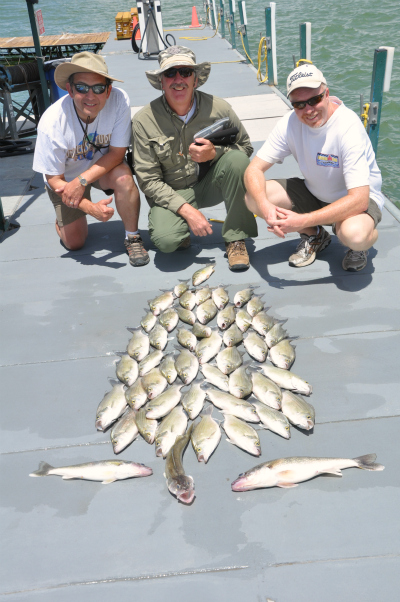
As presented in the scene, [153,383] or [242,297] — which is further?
[242,297]

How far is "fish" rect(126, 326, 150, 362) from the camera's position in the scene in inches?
137

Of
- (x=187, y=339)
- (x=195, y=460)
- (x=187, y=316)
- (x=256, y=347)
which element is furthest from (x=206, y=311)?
(x=195, y=460)

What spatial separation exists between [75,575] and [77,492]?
443 millimetres

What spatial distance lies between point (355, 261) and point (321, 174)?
732 millimetres

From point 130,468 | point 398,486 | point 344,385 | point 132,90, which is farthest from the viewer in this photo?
point 132,90

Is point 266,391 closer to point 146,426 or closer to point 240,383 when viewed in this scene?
point 240,383

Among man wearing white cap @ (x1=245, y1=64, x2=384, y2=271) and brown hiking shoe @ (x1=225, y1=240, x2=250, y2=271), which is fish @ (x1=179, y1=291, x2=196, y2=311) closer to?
brown hiking shoe @ (x1=225, y1=240, x2=250, y2=271)

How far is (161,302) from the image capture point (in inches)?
158

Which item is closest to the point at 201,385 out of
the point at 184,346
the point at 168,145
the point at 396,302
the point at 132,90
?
the point at 184,346

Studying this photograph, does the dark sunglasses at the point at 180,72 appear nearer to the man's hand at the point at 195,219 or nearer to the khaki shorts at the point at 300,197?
the man's hand at the point at 195,219

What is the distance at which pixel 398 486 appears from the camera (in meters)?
2.47

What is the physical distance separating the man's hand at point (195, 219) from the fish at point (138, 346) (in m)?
1.03

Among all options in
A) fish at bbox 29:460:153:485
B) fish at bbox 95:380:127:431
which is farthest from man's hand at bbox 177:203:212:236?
fish at bbox 29:460:153:485

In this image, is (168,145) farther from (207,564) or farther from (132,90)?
(132,90)
